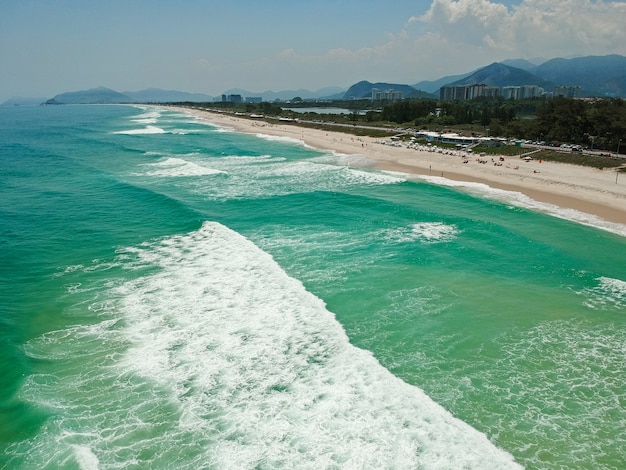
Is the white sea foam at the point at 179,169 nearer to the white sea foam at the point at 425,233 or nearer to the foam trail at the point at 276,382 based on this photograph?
the white sea foam at the point at 425,233

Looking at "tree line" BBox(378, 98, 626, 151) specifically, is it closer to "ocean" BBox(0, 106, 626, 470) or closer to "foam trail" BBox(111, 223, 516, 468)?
"ocean" BBox(0, 106, 626, 470)

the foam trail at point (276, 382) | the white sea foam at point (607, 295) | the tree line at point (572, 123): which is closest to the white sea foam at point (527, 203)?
the white sea foam at point (607, 295)

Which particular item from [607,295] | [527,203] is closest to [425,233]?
[607,295]

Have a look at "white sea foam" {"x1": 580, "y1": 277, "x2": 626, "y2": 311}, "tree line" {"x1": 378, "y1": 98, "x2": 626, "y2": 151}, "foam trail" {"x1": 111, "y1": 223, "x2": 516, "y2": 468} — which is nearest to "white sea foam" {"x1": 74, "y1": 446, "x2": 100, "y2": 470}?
"foam trail" {"x1": 111, "y1": 223, "x2": 516, "y2": 468}

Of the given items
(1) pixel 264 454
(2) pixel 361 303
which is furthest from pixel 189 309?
(1) pixel 264 454

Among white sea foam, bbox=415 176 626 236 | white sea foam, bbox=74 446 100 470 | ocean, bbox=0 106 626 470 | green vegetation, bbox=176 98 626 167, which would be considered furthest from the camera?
green vegetation, bbox=176 98 626 167

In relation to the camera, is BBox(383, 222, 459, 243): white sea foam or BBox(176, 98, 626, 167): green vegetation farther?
BBox(176, 98, 626, 167): green vegetation

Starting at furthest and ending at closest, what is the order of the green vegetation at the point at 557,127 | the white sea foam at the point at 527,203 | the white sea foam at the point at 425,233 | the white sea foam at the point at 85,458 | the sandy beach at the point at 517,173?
the green vegetation at the point at 557,127 < the sandy beach at the point at 517,173 < the white sea foam at the point at 527,203 < the white sea foam at the point at 425,233 < the white sea foam at the point at 85,458
